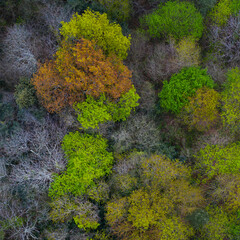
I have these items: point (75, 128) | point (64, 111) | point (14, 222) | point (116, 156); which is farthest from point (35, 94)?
point (14, 222)

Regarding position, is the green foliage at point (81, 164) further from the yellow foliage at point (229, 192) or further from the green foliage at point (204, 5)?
the green foliage at point (204, 5)

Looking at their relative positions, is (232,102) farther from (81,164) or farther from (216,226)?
(81,164)

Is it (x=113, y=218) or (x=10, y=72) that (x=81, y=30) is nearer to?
(x=10, y=72)

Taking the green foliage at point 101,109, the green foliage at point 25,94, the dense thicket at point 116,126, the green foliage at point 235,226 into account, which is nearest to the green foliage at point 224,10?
the dense thicket at point 116,126

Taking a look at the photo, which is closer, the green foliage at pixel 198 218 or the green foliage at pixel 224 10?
the green foliage at pixel 198 218

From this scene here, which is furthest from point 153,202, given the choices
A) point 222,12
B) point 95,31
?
point 222,12

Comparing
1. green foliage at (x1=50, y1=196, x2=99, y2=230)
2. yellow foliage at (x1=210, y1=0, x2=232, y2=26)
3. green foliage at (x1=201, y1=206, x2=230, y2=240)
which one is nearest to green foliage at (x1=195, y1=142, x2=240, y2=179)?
green foliage at (x1=201, y1=206, x2=230, y2=240)
